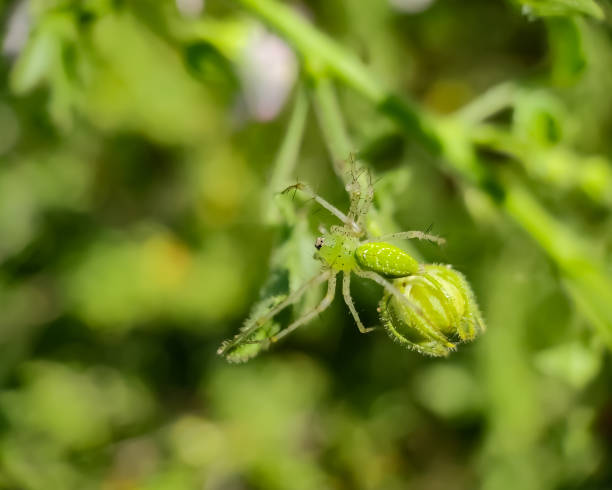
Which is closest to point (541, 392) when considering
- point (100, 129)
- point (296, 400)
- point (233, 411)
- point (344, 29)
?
point (296, 400)

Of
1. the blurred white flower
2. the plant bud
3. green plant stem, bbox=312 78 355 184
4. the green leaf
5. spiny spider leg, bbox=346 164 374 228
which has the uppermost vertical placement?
the blurred white flower

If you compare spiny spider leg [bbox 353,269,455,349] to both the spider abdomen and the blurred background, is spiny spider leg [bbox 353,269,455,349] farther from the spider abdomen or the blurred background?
the blurred background

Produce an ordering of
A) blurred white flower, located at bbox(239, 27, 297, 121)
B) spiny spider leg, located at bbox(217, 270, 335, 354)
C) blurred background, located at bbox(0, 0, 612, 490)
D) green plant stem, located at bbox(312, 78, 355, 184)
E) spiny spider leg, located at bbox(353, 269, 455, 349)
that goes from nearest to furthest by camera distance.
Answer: spiny spider leg, located at bbox(353, 269, 455, 349), spiny spider leg, located at bbox(217, 270, 335, 354), green plant stem, located at bbox(312, 78, 355, 184), blurred white flower, located at bbox(239, 27, 297, 121), blurred background, located at bbox(0, 0, 612, 490)

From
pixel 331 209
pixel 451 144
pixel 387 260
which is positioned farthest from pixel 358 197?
pixel 451 144

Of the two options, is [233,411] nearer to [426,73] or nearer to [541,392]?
[541,392]

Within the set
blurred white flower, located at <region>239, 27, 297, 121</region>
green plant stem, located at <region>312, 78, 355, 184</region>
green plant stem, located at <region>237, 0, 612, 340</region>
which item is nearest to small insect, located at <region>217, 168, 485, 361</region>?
green plant stem, located at <region>312, 78, 355, 184</region>

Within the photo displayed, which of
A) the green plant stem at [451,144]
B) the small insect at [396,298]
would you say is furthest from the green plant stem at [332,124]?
the small insect at [396,298]
